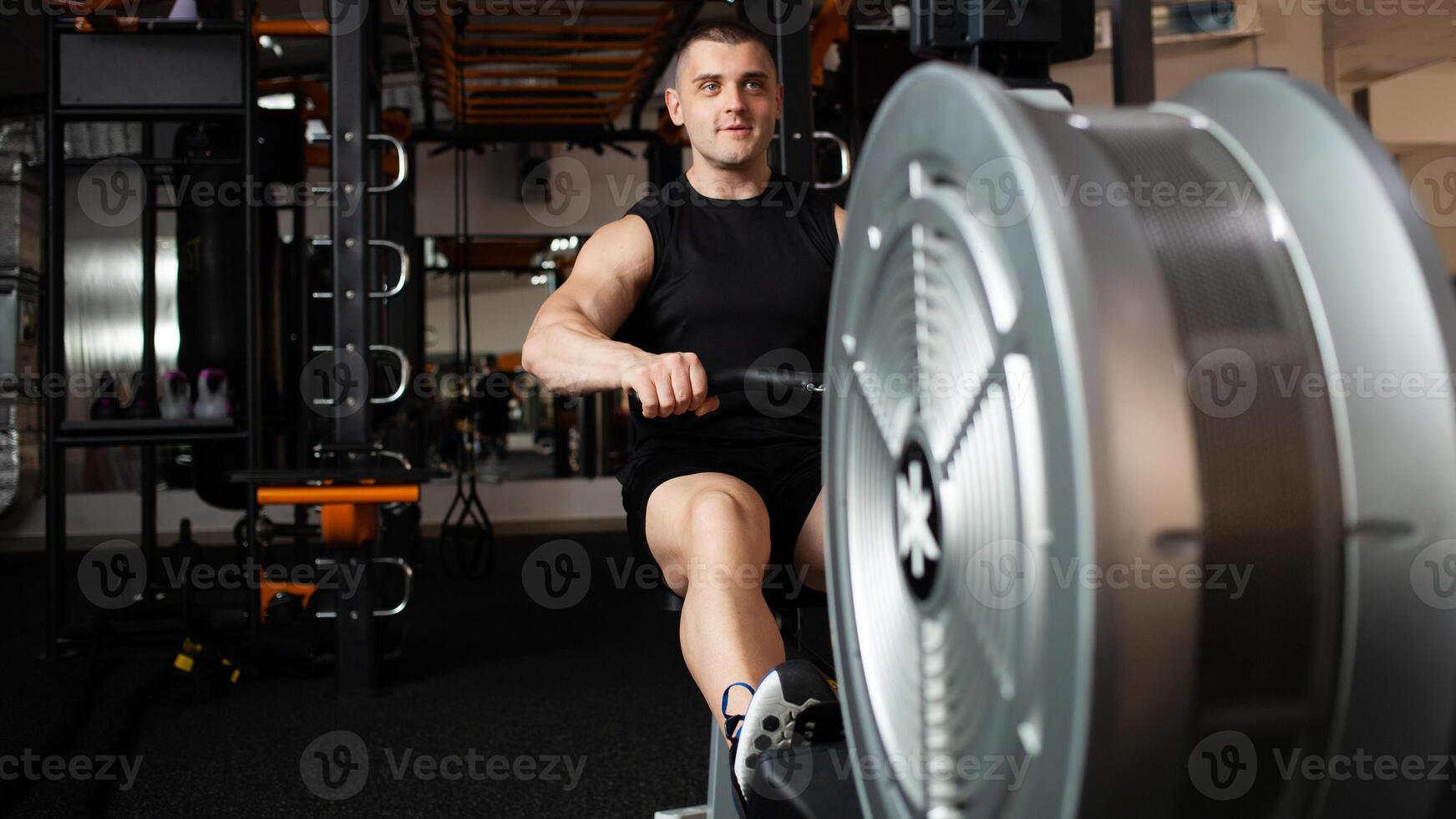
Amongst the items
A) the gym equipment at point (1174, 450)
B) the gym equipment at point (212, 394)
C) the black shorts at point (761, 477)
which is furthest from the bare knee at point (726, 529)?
the gym equipment at point (212, 394)

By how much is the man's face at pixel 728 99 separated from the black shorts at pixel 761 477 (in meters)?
0.46

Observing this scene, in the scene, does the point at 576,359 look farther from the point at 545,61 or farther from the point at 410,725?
the point at 545,61

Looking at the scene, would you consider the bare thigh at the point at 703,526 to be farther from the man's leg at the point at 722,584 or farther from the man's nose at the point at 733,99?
the man's nose at the point at 733,99

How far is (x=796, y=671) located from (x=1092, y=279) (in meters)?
0.69

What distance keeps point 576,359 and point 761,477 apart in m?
0.32

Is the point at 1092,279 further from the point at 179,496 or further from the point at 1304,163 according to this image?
the point at 179,496

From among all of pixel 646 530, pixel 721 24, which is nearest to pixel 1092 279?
pixel 646 530

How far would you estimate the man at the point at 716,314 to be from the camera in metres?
1.49

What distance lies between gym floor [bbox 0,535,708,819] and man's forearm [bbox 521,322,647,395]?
3.14 ft

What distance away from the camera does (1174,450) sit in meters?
0.58

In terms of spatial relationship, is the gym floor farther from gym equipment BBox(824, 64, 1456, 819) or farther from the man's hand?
gym equipment BBox(824, 64, 1456, 819)

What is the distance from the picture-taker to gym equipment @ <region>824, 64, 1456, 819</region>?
0.58 meters

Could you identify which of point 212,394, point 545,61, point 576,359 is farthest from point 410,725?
point 545,61

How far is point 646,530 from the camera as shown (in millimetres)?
1551
